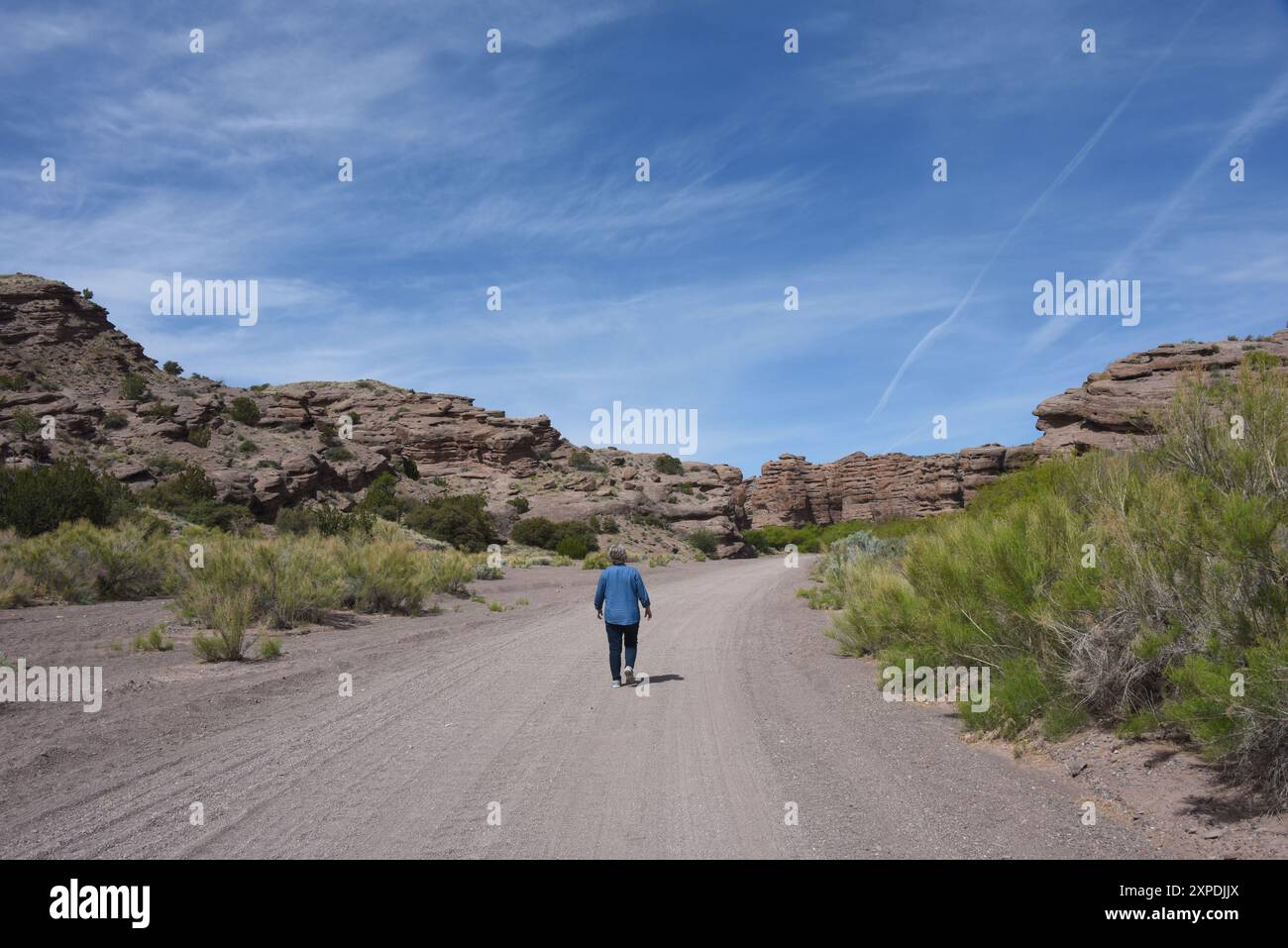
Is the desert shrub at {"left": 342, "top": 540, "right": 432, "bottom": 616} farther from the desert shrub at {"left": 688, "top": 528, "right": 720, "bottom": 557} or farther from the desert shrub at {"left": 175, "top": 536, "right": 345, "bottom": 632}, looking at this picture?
the desert shrub at {"left": 688, "top": 528, "right": 720, "bottom": 557}

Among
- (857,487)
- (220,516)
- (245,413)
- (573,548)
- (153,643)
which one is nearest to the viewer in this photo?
(153,643)

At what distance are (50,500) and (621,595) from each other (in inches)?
843

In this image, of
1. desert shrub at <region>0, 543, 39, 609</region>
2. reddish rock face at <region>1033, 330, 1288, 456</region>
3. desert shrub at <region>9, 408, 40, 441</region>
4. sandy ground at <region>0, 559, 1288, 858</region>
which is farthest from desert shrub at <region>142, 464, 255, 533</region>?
reddish rock face at <region>1033, 330, 1288, 456</region>

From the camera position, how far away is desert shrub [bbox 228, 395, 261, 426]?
5650 centimetres

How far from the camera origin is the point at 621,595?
10.6m

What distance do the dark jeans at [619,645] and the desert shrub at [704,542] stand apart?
52023 millimetres

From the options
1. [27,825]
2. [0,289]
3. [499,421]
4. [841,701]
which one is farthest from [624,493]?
[27,825]

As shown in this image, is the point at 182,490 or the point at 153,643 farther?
the point at 182,490

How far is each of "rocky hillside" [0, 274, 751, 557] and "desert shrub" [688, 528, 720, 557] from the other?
141 cm

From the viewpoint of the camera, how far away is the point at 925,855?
14.9 feet

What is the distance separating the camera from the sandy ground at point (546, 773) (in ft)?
15.7

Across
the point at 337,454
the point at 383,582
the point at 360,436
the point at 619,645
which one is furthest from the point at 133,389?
the point at 619,645

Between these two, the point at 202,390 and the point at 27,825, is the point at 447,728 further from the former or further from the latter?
the point at 202,390

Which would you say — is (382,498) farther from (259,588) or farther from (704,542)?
(259,588)
